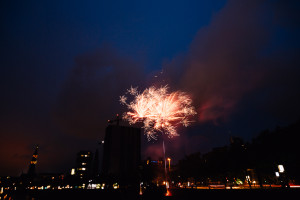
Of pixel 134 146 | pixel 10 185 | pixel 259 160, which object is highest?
pixel 134 146

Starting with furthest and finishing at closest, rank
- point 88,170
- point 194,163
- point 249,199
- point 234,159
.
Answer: point 88,170 < point 194,163 < point 234,159 < point 249,199

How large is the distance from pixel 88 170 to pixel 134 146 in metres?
51.6

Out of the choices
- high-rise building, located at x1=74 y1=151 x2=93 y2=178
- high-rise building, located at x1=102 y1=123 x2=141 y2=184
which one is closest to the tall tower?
high-rise building, located at x1=74 y1=151 x2=93 y2=178

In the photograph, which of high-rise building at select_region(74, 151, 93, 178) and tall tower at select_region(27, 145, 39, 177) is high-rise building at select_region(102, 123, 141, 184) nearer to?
high-rise building at select_region(74, 151, 93, 178)

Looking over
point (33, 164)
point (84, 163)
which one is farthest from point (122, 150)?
point (33, 164)

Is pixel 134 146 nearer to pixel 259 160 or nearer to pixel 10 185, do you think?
pixel 10 185

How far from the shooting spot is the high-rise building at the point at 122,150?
422 ft

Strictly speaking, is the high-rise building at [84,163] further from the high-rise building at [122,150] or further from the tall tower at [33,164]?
the tall tower at [33,164]

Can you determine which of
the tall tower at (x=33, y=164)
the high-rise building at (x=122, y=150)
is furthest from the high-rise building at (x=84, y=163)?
the tall tower at (x=33, y=164)

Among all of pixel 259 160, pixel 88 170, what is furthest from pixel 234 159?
pixel 88 170

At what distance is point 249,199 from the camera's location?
18.8m

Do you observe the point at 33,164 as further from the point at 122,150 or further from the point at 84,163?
the point at 122,150

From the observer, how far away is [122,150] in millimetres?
136375

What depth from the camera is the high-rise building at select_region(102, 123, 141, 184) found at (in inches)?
5064
